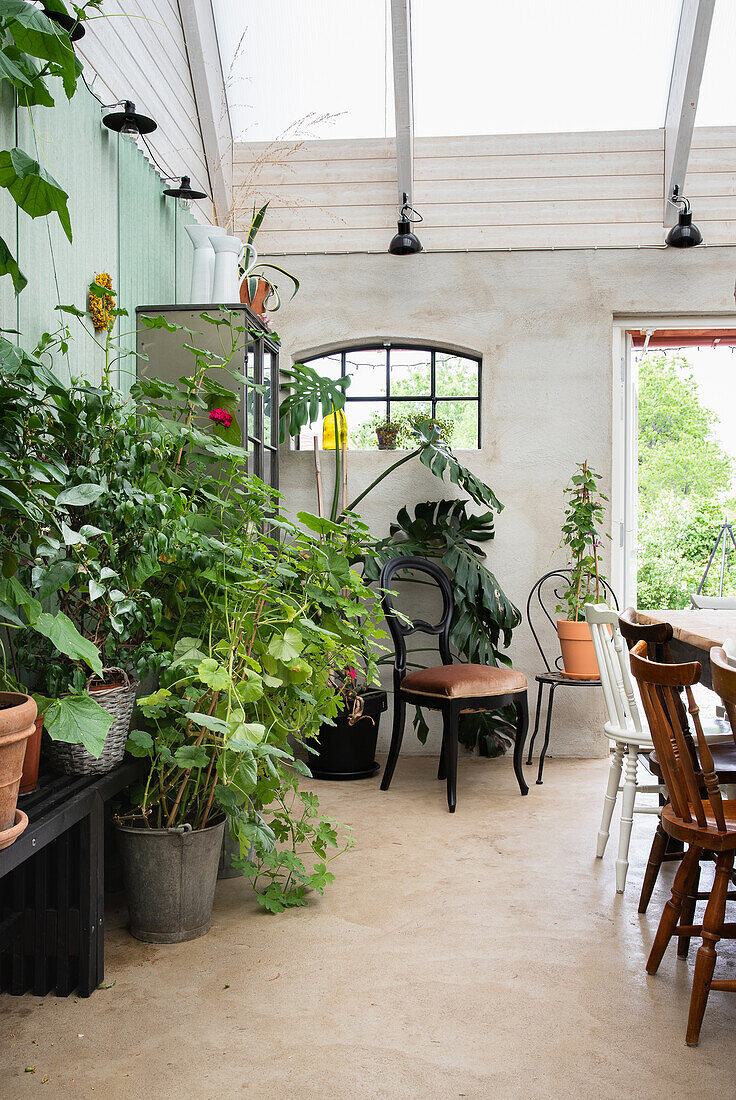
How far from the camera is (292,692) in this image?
8.07ft

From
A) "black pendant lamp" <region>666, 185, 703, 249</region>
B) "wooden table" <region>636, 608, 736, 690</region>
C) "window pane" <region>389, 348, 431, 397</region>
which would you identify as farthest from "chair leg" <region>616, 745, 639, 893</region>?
"black pendant lamp" <region>666, 185, 703, 249</region>

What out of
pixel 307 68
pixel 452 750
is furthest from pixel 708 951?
pixel 307 68

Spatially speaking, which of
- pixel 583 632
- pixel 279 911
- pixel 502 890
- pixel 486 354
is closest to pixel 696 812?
pixel 502 890

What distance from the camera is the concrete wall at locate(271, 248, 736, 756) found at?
468 cm

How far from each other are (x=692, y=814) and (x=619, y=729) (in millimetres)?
948

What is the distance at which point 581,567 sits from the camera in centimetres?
433

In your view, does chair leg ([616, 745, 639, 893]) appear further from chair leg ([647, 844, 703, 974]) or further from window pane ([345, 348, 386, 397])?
window pane ([345, 348, 386, 397])

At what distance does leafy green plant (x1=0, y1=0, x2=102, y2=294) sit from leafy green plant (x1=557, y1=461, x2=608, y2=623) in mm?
3153

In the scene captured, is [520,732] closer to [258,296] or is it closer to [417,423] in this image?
[417,423]

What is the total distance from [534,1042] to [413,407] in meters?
3.52

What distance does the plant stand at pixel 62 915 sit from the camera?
2.10 meters

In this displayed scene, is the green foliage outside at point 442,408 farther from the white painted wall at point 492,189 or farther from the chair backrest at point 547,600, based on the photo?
the chair backrest at point 547,600

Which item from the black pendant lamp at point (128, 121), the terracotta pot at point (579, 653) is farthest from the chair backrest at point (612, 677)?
the black pendant lamp at point (128, 121)

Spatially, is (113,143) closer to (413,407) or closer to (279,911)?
(413,407)
